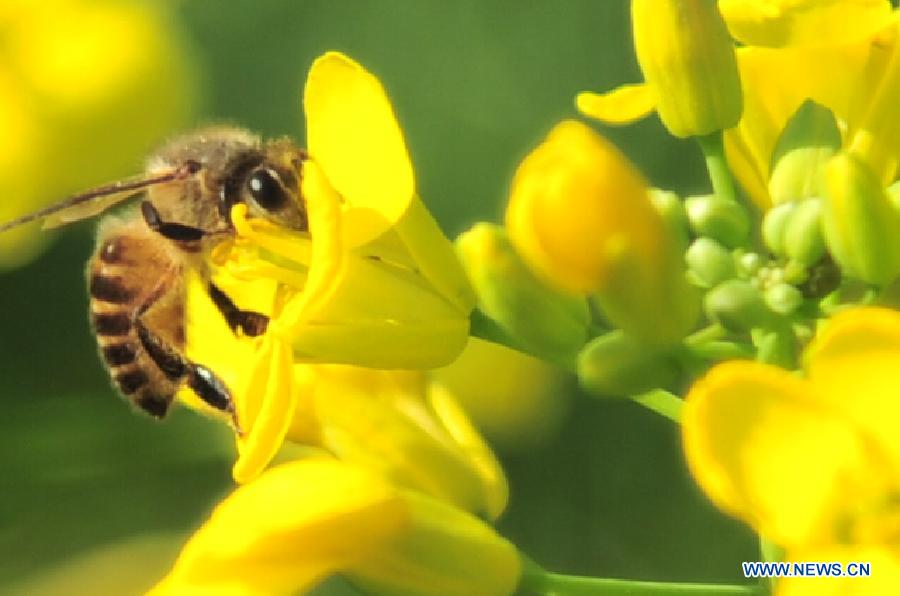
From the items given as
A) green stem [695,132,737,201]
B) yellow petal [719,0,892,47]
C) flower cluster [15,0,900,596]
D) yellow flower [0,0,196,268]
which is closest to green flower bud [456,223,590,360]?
flower cluster [15,0,900,596]

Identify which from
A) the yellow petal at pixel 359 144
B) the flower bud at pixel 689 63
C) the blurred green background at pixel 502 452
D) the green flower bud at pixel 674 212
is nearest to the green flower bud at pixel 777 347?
the green flower bud at pixel 674 212

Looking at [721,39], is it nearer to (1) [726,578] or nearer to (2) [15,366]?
(1) [726,578]

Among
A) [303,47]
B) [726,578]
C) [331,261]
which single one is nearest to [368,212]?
[331,261]

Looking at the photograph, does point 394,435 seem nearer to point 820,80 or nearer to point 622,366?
point 622,366

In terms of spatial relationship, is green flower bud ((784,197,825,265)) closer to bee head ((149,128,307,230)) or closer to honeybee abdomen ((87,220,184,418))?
bee head ((149,128,307,230))

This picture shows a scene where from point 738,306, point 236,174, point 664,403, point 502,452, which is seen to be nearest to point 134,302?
point 236,174

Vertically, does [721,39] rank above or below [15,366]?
above
